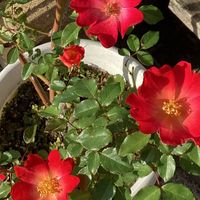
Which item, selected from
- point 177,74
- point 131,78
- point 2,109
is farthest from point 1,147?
point 177,74

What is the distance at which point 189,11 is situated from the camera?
171cm

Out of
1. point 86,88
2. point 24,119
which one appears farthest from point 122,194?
point 24,119

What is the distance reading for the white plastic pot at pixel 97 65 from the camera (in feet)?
5.49

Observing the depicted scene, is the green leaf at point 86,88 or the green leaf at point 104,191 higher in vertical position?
the green leaf at point 86,88

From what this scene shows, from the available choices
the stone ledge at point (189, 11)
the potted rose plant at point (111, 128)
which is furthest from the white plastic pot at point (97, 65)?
the potted rose plant at point (111, 128)

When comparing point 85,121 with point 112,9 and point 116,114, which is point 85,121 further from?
point 112,9

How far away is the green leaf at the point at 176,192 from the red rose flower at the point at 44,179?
22 centimetres

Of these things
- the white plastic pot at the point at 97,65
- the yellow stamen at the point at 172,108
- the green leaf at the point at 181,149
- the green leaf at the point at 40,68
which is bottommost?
the white plastic pot at the point at 97,65

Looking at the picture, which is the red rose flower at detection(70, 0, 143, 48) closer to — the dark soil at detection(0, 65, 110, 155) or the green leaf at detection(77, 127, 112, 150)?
the green leaf at detection(77, 127, 112, 150)

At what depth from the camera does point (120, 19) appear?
1.25 m

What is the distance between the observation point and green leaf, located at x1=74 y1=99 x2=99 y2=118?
3.86 feet

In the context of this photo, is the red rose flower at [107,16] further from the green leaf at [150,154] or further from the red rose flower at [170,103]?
the green leaf at [150,154]

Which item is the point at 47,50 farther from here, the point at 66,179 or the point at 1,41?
the point at 66,179

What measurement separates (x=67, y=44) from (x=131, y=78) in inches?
17.3
